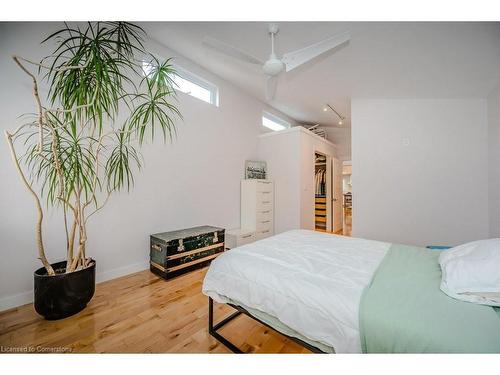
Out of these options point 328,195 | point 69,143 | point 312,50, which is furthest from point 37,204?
point 328,195

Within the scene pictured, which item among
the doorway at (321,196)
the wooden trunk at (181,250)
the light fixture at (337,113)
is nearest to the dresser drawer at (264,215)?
the wooden trunk at (181,250)

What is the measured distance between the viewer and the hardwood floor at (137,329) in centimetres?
129

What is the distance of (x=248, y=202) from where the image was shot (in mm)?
3770

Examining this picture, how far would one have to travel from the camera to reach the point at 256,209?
3.68 metres

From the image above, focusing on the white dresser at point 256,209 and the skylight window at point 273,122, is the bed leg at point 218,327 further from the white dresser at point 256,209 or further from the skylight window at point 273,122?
the skylight window at point 273,122

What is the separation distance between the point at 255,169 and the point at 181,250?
2213 millimetres

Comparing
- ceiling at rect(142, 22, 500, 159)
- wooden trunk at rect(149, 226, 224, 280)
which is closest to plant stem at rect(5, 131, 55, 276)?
wooden trunk at rect(149, 226, 224, 280)

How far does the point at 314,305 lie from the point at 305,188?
3.19 m

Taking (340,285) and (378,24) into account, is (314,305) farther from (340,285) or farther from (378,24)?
(378,24)

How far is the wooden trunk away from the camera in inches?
90.0

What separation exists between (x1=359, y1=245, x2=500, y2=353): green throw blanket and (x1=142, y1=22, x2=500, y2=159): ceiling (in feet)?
7.05

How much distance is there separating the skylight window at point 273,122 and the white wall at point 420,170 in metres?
1.86

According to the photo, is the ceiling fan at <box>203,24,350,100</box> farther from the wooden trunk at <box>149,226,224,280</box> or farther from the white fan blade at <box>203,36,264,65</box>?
the wooden trunk at <box>149,226,224,280</box>
